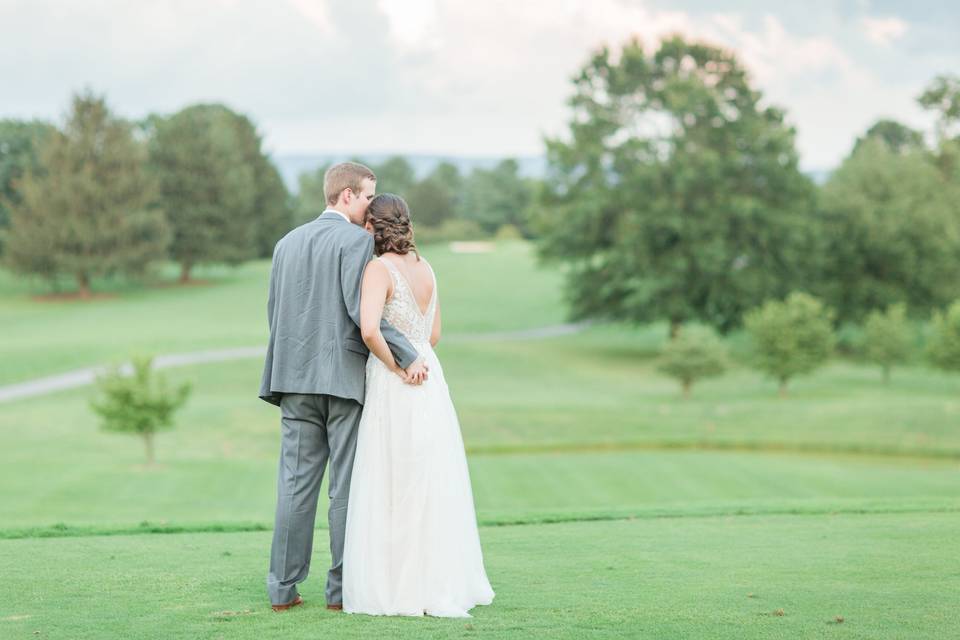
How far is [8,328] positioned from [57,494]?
33606 millimetres

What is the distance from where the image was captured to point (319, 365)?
18.2 ft

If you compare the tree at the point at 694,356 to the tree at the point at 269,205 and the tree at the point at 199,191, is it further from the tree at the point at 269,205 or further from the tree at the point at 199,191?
the tree at the point at 269,205

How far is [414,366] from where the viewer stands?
5742mm

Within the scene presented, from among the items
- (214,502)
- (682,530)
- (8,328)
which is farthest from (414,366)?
(8,328)

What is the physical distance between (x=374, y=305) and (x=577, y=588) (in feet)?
6.39

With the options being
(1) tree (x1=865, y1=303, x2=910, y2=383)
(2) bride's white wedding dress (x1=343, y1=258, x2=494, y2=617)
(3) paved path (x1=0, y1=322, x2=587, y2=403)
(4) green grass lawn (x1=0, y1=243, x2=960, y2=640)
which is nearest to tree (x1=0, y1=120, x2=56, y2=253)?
(4) green grass lawn (x1=0, y1=243, x2=960, y2=640)

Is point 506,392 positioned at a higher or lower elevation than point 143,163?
lower

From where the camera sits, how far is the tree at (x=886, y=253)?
4759cm

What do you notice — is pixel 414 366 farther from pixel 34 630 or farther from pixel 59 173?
pixel 59 173

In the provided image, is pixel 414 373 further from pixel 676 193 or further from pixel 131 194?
pixel 131 194

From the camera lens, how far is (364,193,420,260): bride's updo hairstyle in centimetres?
574

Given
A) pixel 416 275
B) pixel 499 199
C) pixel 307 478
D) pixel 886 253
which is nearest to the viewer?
pixel 307 478

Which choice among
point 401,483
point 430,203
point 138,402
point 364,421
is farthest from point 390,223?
point 430,203

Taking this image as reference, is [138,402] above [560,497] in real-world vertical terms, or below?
above
